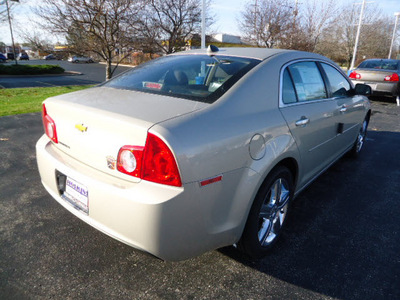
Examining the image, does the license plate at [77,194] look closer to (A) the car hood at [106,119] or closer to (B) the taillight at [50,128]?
→ (A) the car hood at [106,119]

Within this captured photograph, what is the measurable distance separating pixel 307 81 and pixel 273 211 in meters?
1.28

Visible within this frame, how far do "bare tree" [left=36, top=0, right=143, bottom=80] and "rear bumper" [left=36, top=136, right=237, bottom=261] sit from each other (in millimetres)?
8451

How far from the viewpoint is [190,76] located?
8.10ft

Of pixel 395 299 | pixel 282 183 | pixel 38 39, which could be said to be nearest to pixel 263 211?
pixel 282 183

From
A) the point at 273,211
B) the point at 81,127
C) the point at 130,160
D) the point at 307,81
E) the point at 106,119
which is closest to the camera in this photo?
the point at 130,160

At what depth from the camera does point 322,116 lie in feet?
9.29

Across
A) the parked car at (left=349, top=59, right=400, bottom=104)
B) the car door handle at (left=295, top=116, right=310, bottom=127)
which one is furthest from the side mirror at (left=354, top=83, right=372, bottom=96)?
the parked car at (left=349, top=59, right=400, bottom=104)

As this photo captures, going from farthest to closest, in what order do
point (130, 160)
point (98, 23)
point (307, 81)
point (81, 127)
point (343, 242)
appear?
1. point (98, 23)
2. point (307, 81)
3. point (343, 242)
4. point (81, 127)
5. point (130, 160)

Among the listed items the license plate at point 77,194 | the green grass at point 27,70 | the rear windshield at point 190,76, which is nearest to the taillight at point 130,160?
the license plate at point 77,194

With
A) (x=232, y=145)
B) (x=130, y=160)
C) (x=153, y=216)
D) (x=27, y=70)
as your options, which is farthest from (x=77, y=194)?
(x=27, y=70)

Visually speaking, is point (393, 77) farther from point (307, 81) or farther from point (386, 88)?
point (307, 81)

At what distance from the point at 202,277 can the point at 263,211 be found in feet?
2.10

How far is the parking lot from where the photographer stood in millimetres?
1977

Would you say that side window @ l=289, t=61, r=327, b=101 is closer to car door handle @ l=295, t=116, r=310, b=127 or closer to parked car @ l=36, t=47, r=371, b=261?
parked car @ l=36, t=47, r=371, b=261
